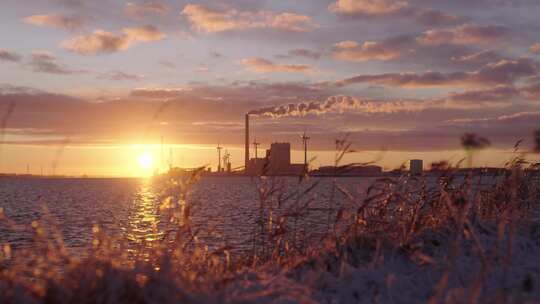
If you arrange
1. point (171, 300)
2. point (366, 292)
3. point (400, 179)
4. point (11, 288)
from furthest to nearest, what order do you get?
point (400, 179) < point (366, 292) < point (11, 288) < point (171, 300)

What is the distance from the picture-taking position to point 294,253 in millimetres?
7805

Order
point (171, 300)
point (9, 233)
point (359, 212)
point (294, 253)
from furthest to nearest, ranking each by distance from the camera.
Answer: point (9, 233), point (294, 253), point (359, 212), point (171, 300)

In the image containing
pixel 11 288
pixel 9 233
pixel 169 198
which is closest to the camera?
pixel 11 288

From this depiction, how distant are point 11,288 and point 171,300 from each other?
1.55 metres

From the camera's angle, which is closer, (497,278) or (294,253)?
(497,278)

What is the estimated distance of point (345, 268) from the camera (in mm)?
5805

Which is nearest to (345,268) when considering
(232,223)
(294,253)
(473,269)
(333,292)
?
(333,292)

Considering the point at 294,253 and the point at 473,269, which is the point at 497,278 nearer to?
the point at 473,269

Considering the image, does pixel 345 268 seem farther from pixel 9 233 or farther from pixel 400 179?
pixel 9 233

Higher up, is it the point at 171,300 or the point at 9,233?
the point at 171,300

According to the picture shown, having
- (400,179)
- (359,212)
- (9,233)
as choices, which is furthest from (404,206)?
(9,233)

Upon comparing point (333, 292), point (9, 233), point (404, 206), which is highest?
point (404, 206)

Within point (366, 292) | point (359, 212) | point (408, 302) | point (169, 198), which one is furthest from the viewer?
Result: point (359, 212)

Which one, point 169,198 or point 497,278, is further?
point 169,198
